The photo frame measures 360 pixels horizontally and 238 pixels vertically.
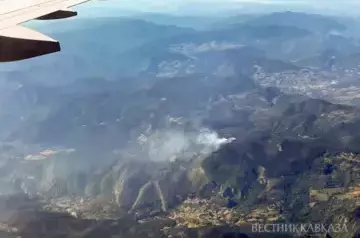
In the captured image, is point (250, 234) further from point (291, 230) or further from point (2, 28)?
point (2, 28)

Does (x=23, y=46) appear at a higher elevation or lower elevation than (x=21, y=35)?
lower

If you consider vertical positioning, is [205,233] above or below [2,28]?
below

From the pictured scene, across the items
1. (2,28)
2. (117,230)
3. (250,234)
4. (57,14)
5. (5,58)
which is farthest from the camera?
(117,230)

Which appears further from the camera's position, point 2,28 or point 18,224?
point 18,224

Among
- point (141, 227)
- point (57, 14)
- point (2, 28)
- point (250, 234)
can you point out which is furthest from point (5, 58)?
point (141, 227)

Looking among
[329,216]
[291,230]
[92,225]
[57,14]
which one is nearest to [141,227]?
[92,225]

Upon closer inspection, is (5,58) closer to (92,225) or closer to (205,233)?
(205,233)

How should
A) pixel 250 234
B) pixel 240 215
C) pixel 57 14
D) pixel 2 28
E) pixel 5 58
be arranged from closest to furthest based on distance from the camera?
pixel 5 58, pixel 2 28, pixel 57 14, pixel 250 234, pixel 240 215
